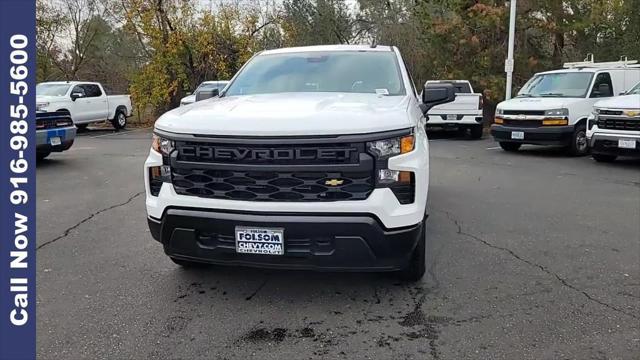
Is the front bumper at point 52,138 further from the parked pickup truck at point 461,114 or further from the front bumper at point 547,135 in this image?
the parked pickup truck at point 461,114

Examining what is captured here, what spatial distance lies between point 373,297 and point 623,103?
26.3 ft

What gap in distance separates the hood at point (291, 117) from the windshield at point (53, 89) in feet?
51.4

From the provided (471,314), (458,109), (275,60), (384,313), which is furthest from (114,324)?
(458,109)

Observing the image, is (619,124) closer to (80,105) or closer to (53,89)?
(80,105)

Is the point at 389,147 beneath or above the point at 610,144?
above

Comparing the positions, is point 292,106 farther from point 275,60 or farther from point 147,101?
point 147,101

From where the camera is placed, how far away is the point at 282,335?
3477 mm

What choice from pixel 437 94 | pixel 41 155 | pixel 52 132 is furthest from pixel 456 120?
pixel 437 94

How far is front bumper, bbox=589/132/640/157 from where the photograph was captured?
9648 mm

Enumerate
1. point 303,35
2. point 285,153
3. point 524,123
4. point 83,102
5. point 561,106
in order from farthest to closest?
1. point 303,35
2. point 83,102
3. point 524,123
4. point 561,106
5. point 285,153

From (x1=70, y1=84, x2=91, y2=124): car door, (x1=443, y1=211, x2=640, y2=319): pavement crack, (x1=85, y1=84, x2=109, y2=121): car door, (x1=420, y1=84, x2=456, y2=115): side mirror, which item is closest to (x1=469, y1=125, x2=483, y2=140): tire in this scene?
(x1=443, y1=211, x2=640, y2=319): pavement crack

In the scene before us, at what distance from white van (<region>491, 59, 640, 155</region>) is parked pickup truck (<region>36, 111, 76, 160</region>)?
924 centimetres

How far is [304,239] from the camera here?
3.53 metres

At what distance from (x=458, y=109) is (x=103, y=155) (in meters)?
9.60
